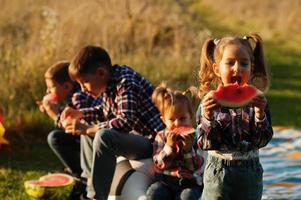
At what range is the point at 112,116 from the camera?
5.07m

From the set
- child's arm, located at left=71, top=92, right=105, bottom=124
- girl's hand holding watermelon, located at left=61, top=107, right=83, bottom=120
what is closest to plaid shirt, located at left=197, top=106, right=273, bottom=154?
girl's hand holding watermelon, located at left=61, top=107, right=83, bottom=120

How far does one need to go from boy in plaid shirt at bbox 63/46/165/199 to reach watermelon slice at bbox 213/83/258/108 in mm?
1545

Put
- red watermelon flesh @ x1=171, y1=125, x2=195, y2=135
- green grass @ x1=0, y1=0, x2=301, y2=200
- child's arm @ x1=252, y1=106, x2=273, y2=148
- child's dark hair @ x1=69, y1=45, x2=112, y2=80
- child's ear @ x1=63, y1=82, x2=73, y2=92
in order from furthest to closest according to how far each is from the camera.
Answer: green grass @ x1=0, y1=0, x2=301, y2=200
child's ear @ x1=63, y1=82, x2=73, y2=92
child's dark hair @ x1=69, y1=45, x2=112, y2=80
red watermelon flesh @ x1=171, y1=125, x2=195, y2=135
child's arm @ x1=252, y1=106, x2=273, y2=148

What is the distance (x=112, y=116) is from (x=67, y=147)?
0.72 meters

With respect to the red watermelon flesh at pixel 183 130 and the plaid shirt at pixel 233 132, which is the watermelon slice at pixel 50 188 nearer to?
the red watermelon flesh at pixel 183 130

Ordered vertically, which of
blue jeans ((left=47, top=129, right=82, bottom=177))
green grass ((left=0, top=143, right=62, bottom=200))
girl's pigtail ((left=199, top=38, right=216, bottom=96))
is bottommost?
green grass ((left=0, top=143, right=62, bottom=200))

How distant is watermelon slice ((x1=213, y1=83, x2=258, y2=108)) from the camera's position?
127 inches

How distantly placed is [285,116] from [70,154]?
3.90 metres

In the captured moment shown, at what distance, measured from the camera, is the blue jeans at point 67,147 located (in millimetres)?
5539

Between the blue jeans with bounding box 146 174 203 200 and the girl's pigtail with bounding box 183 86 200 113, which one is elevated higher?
the girl's pigtail with bounding box 183 86 200 113

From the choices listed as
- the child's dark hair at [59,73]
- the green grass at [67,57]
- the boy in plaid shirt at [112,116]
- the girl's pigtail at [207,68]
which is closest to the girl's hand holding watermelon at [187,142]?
the boy in plaid shirt at [112,116]

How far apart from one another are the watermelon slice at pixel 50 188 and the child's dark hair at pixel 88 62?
0.98 metres

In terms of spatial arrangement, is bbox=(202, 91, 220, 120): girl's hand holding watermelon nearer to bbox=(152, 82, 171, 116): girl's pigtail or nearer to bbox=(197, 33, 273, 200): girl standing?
bbox=(197, 33, 273, 200): girl standing

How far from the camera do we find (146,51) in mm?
9781
